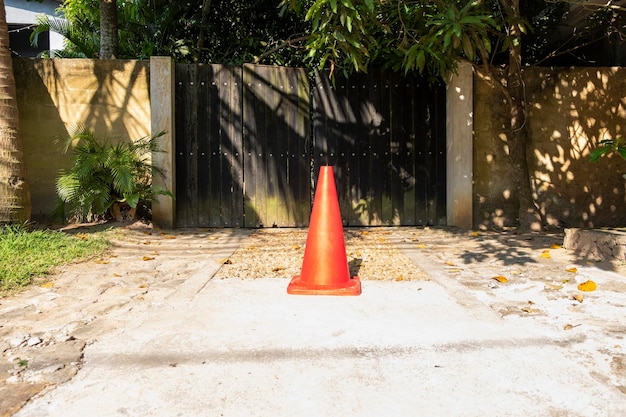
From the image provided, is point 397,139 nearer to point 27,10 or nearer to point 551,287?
point 551,287

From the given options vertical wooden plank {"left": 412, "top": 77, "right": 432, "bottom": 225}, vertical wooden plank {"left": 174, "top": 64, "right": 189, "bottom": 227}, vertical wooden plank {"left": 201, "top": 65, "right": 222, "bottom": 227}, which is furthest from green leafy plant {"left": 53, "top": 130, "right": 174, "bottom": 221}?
vertical wooden plank {"left": 412, "top": 77, "right": 432, "bottom": 225}

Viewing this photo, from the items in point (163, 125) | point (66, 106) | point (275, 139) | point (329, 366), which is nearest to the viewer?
point (329, 366)

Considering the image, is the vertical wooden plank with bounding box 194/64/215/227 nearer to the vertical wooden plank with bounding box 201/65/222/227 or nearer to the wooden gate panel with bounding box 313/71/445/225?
the vertical wooden plank with bounding box 201/65/222/227

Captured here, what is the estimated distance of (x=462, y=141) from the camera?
268 inches

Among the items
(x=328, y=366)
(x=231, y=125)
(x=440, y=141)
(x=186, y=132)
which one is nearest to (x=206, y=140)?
(x=186, y=132)

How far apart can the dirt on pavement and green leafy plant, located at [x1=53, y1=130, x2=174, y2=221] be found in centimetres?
42

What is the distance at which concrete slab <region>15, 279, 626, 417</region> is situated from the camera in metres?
2.10

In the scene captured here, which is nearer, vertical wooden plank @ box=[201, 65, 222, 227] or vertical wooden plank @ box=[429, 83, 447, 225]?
vertical wooden plank @ box=[201, 65, 222, 227]

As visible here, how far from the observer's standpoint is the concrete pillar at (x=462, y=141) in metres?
6.80

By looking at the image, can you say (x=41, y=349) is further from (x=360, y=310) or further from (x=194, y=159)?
(x=194, y=159)

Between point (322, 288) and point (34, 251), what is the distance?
275 centimetres

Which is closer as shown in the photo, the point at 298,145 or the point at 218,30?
the point at 298,145

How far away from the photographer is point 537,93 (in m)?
6.93

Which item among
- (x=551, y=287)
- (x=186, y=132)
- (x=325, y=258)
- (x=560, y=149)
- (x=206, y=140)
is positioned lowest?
(x=551, y=287)
